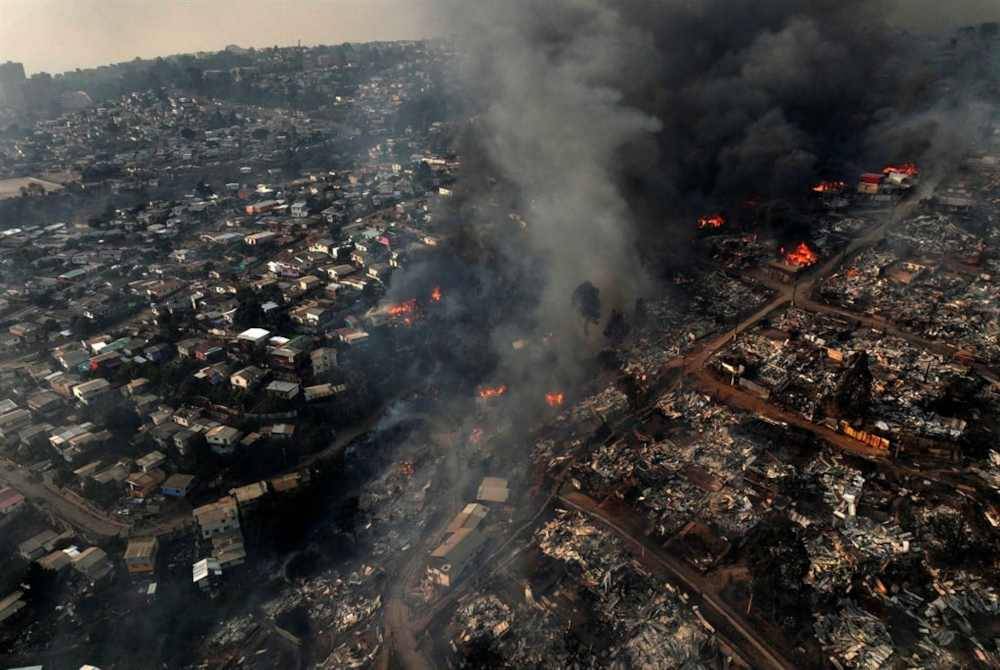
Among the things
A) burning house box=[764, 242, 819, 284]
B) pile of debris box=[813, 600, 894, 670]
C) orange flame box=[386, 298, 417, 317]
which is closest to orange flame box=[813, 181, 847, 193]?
burning house box=[764, 242, 819, 284]

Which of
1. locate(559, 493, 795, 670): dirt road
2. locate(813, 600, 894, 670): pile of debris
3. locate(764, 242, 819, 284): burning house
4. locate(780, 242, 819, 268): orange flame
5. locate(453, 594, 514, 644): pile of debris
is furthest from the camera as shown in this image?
locate(780, 242, 819, 268): orange flame

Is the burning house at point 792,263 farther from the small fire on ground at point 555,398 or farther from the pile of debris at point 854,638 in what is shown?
the pile of debris at point 854,638

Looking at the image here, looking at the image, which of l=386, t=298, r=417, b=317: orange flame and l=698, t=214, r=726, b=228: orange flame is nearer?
l=386, t=298, r=417, b=317: orange flame

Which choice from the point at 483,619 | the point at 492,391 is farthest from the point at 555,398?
the point at 483,619

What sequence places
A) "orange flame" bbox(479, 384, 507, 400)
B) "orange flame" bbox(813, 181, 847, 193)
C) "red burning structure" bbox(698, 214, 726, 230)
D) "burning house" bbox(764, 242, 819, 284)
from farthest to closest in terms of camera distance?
"orange flame" bbox(813, 181, 847, 193) → "red burning structure" bbox(698, 214, 726, 230) → "burning house" bbox(764, 242, 819, 284) → "orange flame" bbox(479, 384, 507, 400)

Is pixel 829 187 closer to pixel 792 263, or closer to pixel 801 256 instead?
pixel 801 256

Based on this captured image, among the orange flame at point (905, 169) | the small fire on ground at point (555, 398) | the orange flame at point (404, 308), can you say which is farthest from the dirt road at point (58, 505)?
the orange flame at point (905, 169)

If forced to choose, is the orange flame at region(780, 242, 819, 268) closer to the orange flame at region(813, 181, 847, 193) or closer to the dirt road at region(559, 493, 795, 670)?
the orange flame at region(813, 181, 847, 193)

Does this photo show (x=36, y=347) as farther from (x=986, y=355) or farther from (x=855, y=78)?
(x=855, y=78)
